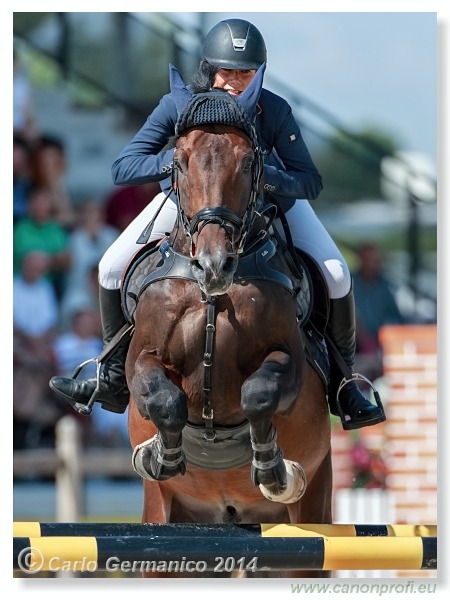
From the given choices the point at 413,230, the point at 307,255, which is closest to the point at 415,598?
the point at 307,255

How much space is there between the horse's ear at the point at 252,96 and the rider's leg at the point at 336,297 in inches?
34.3

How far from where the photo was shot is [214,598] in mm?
5645

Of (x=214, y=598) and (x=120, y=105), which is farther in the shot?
(x=120, y=105)

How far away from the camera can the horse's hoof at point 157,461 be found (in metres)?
4.64

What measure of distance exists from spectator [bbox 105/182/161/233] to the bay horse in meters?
7.19

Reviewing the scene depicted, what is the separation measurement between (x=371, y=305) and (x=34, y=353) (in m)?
3.43

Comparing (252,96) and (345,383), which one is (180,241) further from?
(345,383)

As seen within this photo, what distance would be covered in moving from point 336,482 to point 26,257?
12.8 feet

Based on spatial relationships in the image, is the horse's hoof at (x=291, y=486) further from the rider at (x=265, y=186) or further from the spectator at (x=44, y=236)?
the spectator at (x=44, y=236)

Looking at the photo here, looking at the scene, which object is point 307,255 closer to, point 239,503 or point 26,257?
point 239,503

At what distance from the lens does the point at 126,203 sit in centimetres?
1229

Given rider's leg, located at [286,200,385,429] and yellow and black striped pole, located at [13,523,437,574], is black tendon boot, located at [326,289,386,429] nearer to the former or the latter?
rider's leg, located at [286,200,385,429]

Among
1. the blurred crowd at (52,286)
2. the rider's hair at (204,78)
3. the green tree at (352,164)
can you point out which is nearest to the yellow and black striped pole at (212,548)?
the rider's hair at (204,78)

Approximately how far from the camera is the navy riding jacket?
4.83m
